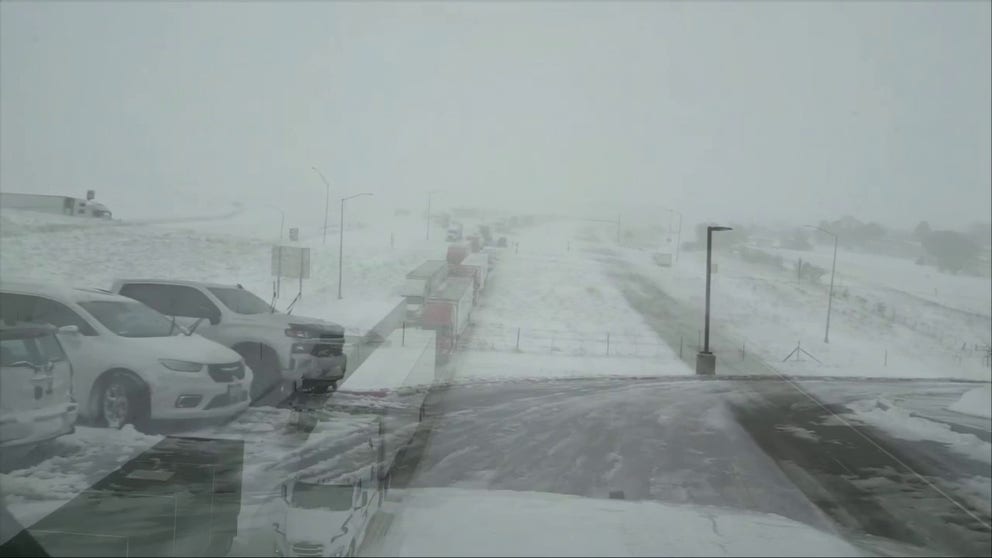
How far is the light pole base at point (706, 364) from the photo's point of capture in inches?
267

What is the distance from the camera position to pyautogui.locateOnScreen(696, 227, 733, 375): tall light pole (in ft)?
22.3

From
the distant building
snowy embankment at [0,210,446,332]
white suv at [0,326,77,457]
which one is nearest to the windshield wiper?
snowy embankment at [0,210,446,332]

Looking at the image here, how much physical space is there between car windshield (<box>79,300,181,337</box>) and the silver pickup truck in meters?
0.14

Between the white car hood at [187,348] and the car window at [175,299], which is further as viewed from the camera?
the car window at [175,299]

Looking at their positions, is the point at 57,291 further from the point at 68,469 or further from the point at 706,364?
the point at 706,364

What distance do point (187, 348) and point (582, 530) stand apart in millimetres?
3571

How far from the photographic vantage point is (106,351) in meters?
5.84

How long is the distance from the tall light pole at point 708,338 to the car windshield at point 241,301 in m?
3.93

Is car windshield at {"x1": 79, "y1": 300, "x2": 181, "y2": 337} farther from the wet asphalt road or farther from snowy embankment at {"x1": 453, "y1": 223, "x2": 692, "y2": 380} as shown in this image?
snowy embankment at {"x1": 453, "y1": 223, "x2": 692, "y2": 380}

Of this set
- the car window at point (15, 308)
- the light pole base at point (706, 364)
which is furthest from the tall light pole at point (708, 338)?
the car window at point (15, 308)

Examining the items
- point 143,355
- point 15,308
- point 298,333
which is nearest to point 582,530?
point 298,333

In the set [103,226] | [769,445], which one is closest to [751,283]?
[769,445]

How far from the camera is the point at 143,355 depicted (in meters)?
5.84

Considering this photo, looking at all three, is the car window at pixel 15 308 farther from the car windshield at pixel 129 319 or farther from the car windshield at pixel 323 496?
the car windshield at pixel 323 496
